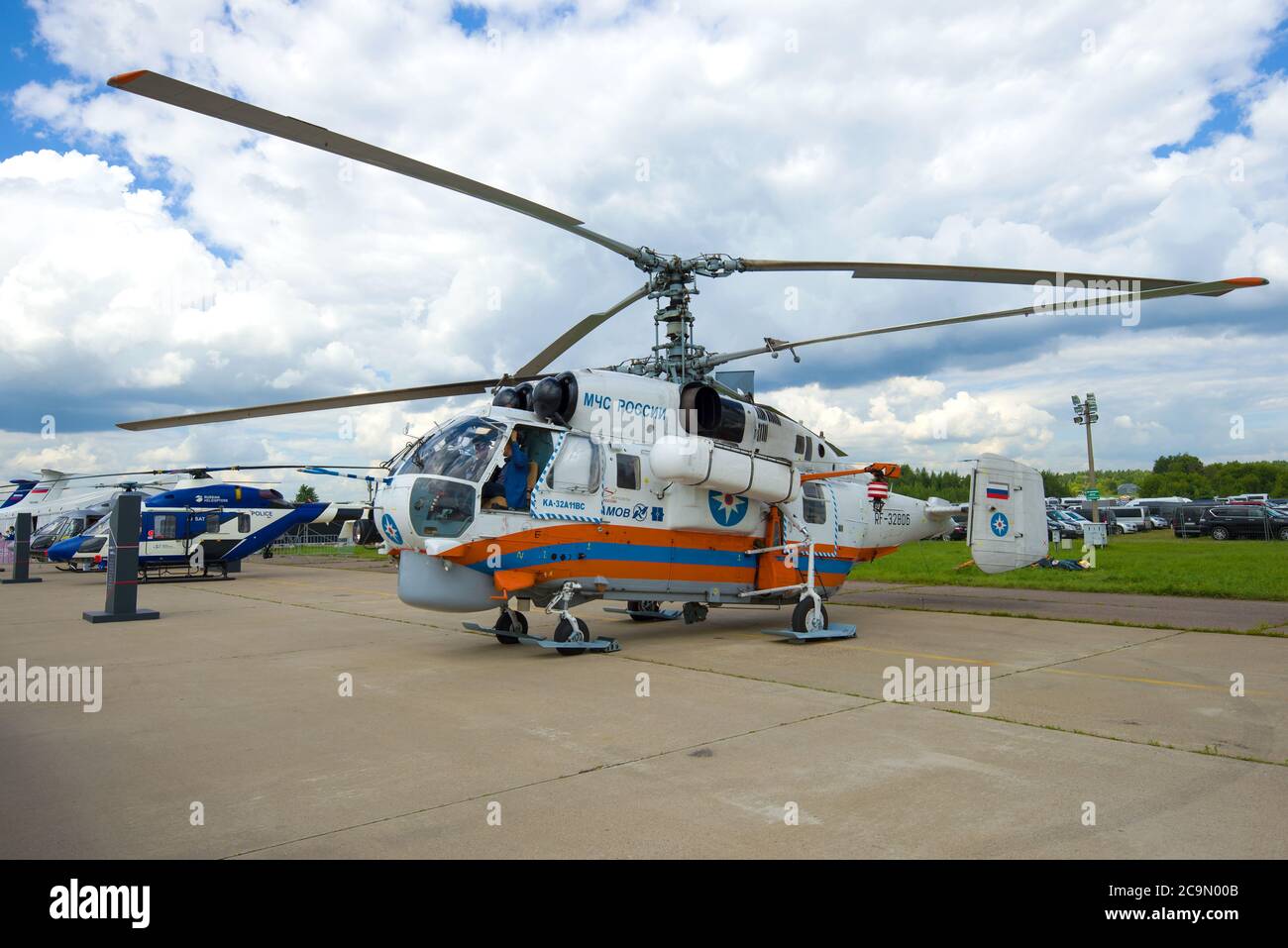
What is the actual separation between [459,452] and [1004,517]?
9.39 metres

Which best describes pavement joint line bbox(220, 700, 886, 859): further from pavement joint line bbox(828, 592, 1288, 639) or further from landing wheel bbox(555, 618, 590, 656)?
pavement joint line bbox(828, 592, 1288, 639)

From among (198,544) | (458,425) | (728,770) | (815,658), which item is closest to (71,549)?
(198,544)

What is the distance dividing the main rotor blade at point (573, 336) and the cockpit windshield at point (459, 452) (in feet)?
8.05

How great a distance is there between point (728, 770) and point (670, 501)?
6.25m

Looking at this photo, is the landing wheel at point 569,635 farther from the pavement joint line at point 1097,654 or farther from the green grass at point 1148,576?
the green grass at point 1148,576

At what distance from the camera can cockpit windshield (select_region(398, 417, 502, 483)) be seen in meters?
9.47

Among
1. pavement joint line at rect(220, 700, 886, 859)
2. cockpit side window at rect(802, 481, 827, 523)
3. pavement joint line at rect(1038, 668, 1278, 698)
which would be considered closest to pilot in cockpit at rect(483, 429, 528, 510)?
pavement joint line at rect(220, 700, 886, 859)

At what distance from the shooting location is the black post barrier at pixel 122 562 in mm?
A: 14336

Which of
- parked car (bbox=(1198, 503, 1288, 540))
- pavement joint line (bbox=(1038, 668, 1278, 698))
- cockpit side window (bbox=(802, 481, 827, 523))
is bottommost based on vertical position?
pavement joint line (bbox=(1038, 668, 1278, 698))

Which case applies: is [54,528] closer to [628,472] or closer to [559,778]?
[628,472]

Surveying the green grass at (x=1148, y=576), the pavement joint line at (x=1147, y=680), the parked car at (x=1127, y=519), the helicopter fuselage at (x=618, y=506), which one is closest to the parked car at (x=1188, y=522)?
the parked car at (x=1127, y=519)

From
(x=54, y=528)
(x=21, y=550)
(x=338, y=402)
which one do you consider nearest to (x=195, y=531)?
(x=21, y=550)

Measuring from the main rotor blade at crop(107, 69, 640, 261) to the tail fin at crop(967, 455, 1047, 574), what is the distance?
8.54m

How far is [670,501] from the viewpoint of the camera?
11336 mm
